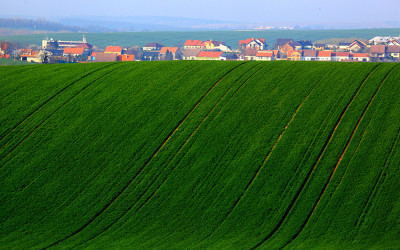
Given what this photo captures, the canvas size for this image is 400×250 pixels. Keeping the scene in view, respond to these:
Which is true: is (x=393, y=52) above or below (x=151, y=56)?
above

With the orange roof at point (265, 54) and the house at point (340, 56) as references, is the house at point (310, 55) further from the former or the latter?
the orange roof at point (265, 54)

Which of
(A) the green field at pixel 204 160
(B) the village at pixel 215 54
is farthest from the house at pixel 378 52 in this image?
(A) the green field at pixel 204 160

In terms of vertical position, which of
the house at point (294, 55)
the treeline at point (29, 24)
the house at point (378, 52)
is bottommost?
the house at point (294, 55)

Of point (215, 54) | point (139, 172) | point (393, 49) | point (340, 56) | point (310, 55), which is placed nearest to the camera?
point (139, 172)

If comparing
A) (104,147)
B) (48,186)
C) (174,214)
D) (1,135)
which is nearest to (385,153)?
(174,214)

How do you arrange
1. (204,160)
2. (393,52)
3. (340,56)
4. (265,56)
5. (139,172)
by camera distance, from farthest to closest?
(393,52), (265,56), (340,56), (204,160), (139,172)

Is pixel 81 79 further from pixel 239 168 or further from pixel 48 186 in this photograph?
pixel 239 168

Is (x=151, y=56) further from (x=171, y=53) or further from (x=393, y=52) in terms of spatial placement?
(x=393, y=52)

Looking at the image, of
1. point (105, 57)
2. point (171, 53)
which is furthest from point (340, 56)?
point (171, 53)
